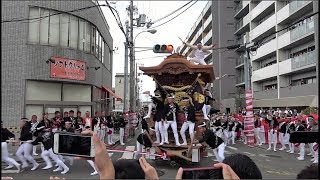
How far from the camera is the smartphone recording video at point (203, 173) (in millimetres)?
1781

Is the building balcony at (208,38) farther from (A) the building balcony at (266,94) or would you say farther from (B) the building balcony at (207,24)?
(A) the building balcony at (266,94)

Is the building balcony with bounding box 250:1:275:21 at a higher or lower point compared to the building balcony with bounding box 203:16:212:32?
lower

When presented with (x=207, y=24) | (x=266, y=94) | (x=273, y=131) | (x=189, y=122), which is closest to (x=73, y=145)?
(x=189, y=122)

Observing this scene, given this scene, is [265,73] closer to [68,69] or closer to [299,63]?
[299,63]

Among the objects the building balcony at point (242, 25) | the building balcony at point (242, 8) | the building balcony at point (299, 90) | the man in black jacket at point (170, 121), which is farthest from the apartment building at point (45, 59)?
the building balcony at point (242, 25)

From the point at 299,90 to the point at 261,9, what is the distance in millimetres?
12253

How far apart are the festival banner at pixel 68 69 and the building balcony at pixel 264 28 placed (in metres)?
22.0

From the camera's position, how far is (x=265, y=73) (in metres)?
38.1

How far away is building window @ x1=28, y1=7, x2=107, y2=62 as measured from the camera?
61.1 feet

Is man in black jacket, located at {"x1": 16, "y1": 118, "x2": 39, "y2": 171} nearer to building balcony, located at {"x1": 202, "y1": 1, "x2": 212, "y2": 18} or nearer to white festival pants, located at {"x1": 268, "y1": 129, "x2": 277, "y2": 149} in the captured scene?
white festival pants, located at {"x1": 268, "y1": 129, "x2": 277, "y2": 149}

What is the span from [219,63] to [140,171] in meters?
52.1

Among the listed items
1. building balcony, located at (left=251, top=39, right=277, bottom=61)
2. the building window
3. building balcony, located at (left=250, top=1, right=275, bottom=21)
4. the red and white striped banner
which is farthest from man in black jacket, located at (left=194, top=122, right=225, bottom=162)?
building balcony, located at (left=250, top=1, right=275, bottom=21)

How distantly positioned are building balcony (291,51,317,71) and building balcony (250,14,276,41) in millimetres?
5525

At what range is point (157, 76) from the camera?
12.5 m
